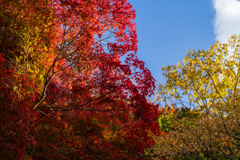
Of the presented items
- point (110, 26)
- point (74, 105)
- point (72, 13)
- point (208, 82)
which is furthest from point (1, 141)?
point (208, 82)

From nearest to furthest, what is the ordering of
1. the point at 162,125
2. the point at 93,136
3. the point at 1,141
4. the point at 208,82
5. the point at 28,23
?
the point at 1,141 → the point at 28,23 → the point at 93,136 → the point at 208,82 → the point at 162,125

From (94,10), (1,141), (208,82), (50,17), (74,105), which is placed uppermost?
(208,82)

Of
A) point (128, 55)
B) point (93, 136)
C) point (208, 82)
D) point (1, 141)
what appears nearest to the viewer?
point (1, 141)

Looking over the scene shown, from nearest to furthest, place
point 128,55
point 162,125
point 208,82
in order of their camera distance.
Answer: point 128,55 → point 208,82 → point 162,125

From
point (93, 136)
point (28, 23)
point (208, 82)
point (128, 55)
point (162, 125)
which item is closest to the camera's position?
point (28, 23)

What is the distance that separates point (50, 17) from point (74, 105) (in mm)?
3163

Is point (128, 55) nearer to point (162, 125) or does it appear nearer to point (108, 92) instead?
point (108, 92)

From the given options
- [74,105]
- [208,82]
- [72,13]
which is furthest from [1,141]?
[208,82]

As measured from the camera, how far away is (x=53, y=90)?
7703 mm

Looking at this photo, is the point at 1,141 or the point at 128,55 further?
the point at 128,55

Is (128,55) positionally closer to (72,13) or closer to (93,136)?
(72,13)

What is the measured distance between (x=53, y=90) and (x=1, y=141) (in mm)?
4030

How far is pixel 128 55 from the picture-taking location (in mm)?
6840

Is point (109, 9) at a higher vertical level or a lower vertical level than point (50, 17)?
higher
